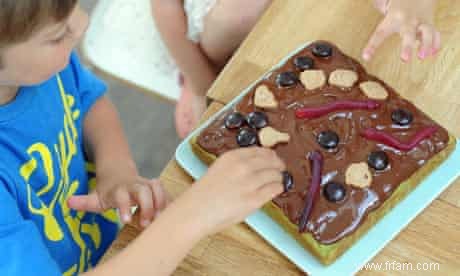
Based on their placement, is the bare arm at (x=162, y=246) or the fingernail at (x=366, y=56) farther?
the fingernail at (x=366, y=56)

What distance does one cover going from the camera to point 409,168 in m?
0.69

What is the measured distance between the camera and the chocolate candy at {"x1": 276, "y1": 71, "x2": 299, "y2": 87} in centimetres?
76

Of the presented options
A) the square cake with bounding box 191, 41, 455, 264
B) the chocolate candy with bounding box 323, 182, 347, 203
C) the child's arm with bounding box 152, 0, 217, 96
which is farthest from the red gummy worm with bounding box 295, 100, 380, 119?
the child's arm with bounding box 152, 0, 217, 96

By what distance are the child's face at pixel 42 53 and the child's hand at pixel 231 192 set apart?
8.4 inches

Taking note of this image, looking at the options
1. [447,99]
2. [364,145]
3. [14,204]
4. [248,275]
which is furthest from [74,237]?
[447,99]

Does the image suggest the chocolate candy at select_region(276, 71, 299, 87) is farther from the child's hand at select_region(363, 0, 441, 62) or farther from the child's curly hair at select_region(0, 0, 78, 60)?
the child's curly hair at select_region(0, 0, 78, 60)

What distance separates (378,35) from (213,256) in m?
0.37

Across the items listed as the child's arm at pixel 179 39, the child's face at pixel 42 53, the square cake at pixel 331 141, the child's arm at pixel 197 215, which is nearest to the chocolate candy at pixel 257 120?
the square cake at pixel 331 141

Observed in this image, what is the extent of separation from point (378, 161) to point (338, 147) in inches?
1.9

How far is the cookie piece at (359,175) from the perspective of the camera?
68cm

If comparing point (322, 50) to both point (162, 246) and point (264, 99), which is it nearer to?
point (264, 99)

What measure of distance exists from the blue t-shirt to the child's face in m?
0.05

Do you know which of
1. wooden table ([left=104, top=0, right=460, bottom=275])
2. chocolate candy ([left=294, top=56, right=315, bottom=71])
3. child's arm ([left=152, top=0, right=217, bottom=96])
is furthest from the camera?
child's arm ([left=152, top=0, right=217, bottom=96])

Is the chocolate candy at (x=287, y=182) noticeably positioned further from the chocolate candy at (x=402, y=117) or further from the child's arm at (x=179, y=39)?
the child's arm at (x=179, y=39)
